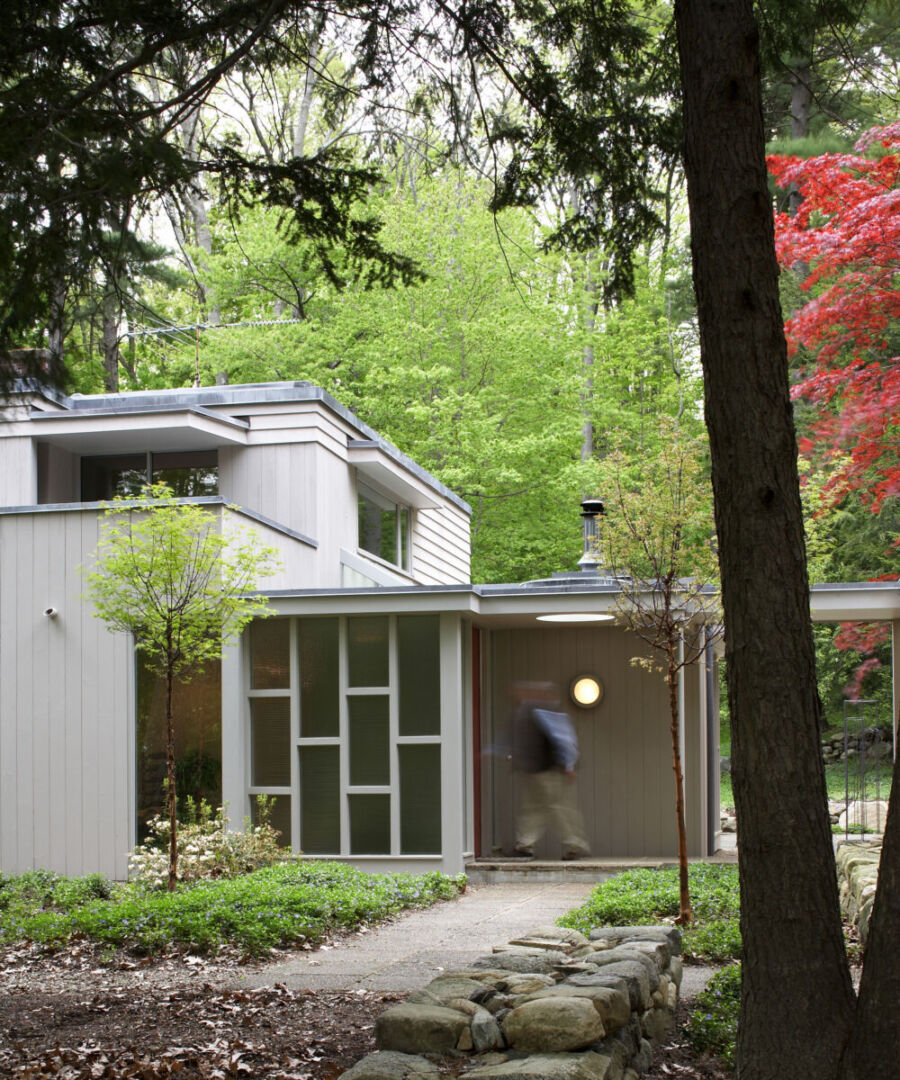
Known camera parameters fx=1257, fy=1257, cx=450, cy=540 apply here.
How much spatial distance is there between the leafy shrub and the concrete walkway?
163 cm

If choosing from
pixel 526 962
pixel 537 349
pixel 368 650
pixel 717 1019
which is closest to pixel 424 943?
pixel 526 962

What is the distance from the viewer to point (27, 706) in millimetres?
12164

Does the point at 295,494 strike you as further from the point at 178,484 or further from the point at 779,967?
the point at 779,967

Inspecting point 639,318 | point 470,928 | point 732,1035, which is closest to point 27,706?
point 470,928

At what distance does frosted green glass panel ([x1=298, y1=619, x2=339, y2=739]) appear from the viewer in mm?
12281

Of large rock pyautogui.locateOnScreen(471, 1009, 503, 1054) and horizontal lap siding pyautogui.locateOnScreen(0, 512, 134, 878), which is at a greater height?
horizontal lap siding pyautogui.locateOnScreen(0, 512, 134, 878)

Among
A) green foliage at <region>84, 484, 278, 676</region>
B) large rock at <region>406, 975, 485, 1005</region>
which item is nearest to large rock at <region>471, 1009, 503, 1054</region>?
large rock at <region>406, 975, 485, 1005</region>

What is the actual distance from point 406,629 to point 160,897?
12.9 ft

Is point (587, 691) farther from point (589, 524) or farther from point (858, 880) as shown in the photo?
point (858, 880)

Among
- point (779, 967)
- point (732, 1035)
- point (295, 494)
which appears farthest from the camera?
point (295, 494)

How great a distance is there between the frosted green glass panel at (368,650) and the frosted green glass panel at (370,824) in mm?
1122

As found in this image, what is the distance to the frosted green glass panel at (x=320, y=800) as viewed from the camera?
12125 millimetres

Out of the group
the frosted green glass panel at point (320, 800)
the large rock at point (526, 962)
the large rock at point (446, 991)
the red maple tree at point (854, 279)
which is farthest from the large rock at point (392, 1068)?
the red maple tree at point (854, 279)

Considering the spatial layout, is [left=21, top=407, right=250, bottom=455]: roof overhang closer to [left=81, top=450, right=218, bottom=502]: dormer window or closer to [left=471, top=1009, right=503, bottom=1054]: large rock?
[left=81, top=450, right=218, bottom=502]: dormer window
